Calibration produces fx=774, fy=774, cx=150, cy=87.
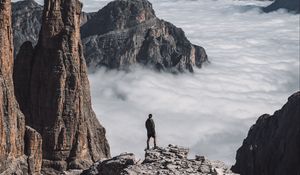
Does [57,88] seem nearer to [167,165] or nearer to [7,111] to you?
[7,111]

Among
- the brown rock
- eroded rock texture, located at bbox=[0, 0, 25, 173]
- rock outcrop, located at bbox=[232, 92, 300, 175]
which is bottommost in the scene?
rock outcrop, located at bbox=[232, 92, 300, 175]

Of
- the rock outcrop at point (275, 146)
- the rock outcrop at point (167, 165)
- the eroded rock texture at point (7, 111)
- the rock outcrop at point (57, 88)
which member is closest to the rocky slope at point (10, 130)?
the eroded rock texture at point (7, 111)

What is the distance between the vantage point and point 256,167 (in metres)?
125

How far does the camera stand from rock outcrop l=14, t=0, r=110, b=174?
114188 millimetres

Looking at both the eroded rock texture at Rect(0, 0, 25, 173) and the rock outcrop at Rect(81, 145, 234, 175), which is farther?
the eroded rock texture at Rect(0, 0, 25, 173)

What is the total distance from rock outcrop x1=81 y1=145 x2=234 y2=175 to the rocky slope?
102ft

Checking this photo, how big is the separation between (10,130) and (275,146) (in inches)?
1916

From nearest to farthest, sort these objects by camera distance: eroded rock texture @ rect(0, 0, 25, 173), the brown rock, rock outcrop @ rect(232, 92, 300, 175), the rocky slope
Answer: eroded rock texture @ rect(0, 0, 25, 173) < the rocky slope < the brown rock < rock outcrop @ rect(232, 92, 300, 175)

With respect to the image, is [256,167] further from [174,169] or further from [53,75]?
[174,169]

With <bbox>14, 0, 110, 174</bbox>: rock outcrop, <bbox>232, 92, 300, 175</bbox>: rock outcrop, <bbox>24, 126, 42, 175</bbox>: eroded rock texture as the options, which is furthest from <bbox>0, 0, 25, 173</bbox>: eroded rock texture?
<bbox>232, 92, 300, 175</bbox>: rock outcrop

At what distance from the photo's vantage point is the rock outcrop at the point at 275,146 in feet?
378

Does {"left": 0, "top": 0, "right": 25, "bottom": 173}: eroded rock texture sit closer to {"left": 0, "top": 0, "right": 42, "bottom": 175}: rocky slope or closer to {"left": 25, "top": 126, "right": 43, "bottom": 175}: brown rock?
{"left": 0, "top": 0, "right": 42, "bottom": 175}: rocky slope

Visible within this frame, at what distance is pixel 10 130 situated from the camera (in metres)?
89.8

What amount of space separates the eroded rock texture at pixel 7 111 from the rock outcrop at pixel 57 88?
19.7 m
